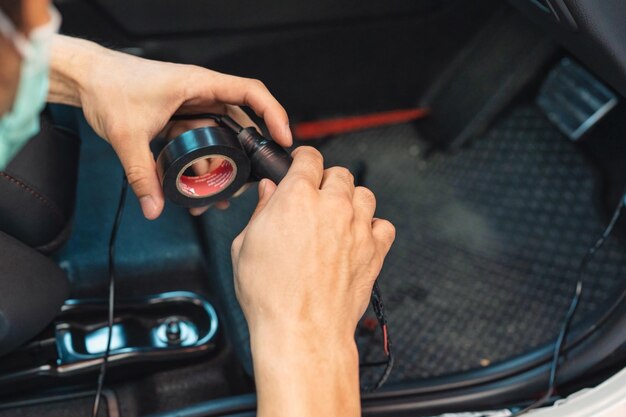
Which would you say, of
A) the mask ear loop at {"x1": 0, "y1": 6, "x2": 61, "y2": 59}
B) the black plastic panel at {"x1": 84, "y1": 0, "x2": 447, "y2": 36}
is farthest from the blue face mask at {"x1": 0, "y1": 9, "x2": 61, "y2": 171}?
the black plastic panel at {"x1": 84, "y1": 0, "x2": 447, "y2": 36}

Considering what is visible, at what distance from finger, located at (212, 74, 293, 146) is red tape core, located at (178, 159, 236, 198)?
0.07 meters

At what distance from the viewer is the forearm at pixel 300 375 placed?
25.6 inches

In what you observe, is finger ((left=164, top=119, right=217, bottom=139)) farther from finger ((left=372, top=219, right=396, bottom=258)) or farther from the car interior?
finger ((left=372, top=219, right=396, bottom=258))

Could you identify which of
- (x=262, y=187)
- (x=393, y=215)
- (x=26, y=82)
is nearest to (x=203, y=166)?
(x=262, y=187)

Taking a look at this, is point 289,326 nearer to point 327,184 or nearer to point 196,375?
point 327,184

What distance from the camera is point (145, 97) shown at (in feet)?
2.80

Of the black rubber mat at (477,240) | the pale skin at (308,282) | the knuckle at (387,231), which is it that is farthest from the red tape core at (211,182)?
the black rubber mat at (477,240)

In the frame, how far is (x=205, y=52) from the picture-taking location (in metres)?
1.35

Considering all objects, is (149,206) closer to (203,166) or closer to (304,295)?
(203,166)

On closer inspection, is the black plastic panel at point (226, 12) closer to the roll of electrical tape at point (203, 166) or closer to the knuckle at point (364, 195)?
the roll of electrical tape at point (203, 166)

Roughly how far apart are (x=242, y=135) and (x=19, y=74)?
498mm

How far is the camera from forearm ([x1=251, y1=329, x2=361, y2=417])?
2.14 feet

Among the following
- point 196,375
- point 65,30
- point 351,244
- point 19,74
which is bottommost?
point 196,375

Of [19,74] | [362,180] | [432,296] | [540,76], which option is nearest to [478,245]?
[432,296]
